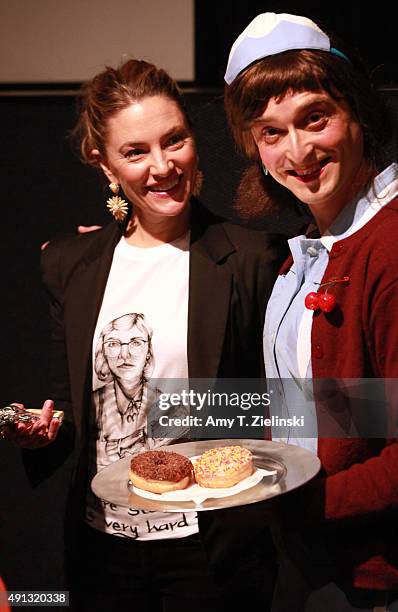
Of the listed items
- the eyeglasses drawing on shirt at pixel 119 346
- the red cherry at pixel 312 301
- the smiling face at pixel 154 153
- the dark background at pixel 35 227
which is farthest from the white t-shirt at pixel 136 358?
the red cherry at pixel 312 301

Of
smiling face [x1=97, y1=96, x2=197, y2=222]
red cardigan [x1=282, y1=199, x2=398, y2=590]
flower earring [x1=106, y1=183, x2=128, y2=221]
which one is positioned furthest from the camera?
flower earring [x1=106, y1=183, x2=128, y2=221]

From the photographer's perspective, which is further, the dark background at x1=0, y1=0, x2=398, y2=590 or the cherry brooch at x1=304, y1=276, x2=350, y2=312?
the dark background at x1=0, y1=0, x2=398, y2=590

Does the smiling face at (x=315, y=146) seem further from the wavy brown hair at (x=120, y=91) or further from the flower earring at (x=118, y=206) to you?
the flower earring at (x=118, y=206)

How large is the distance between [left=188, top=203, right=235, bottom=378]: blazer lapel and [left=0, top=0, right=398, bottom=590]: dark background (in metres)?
0.13

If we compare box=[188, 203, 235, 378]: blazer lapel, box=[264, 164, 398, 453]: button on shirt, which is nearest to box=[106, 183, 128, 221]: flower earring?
box=[188, 203, 235, 378]: blazer lapel

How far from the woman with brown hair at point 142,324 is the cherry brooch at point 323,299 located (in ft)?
0.72

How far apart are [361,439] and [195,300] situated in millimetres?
464

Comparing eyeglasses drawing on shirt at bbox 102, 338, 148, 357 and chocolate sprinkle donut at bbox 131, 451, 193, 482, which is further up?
eyeglasses drawing on shirt at bbox 102, 338, 148, 357

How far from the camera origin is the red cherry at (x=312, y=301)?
151cm

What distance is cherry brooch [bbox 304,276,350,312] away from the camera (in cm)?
148

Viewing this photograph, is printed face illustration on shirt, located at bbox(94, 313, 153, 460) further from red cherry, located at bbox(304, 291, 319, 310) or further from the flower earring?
red cherry, located at bbox(304, 291, 319, 310)

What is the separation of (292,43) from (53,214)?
2.65 feet

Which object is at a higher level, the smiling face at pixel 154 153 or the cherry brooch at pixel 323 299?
the smiling face at pixel 154 153

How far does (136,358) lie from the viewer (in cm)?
176
